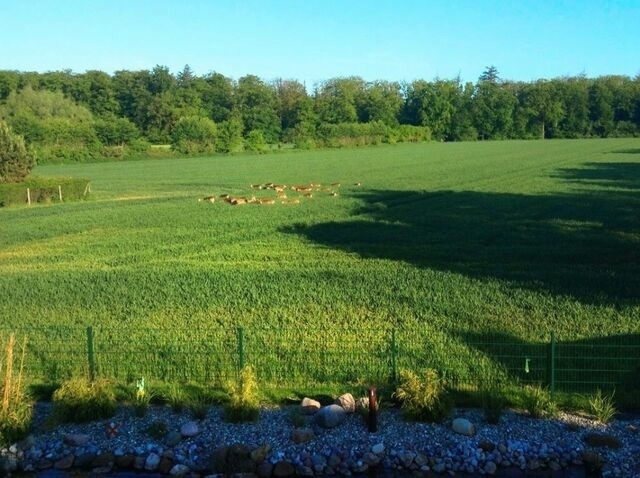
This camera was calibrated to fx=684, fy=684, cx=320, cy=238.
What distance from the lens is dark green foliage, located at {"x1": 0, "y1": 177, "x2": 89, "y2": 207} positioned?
44812 millimetres

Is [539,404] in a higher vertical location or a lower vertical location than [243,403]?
lower

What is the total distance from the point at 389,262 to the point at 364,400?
12.5 metres

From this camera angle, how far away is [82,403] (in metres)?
9.90

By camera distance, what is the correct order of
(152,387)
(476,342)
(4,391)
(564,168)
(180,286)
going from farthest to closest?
(564,168) → (180,286) → (476,342) → (152,387) → (4,391)

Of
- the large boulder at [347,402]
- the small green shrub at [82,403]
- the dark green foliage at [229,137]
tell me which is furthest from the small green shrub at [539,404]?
the dark green foliage at [229,137]

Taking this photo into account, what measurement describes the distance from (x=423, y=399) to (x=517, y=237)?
701 inches

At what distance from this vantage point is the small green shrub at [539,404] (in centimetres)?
974

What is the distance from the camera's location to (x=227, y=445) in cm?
905

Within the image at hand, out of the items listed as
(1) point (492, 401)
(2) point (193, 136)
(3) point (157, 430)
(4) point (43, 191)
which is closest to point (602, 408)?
(1) point (492, 401)

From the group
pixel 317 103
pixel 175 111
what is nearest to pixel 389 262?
pixel 175 111

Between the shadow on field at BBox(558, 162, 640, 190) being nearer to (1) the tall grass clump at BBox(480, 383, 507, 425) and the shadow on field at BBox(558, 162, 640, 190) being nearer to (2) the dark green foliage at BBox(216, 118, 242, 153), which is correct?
(1) the tall grass clump at BBox(480, 383, 507, 425)

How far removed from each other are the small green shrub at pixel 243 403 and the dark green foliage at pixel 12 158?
41.0 meters

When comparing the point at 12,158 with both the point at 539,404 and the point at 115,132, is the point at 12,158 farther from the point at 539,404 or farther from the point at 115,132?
the point at 115,132

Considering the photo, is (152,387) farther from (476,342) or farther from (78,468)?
(476,342)
